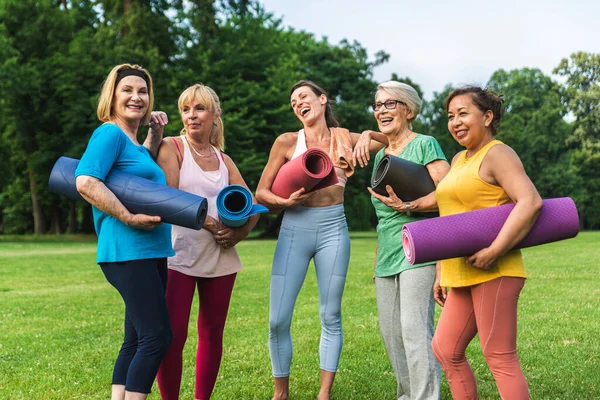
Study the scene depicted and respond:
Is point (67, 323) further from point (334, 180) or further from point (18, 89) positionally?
point (18, 89)

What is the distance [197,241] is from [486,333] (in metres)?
2.16

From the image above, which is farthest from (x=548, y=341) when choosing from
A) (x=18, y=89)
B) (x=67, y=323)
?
(x=18, y=89)

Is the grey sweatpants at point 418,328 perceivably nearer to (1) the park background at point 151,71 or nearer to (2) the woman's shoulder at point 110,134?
(2) the woman's shoulder at point 110,134

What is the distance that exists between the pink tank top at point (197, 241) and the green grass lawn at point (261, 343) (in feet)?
4.45

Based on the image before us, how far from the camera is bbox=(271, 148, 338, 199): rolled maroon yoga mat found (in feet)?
14.8

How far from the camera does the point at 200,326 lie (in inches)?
186

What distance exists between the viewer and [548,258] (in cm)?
1878

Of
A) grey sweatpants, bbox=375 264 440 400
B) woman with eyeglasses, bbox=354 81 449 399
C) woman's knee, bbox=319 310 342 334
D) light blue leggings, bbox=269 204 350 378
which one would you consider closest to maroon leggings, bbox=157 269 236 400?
light blue leggings, bbox=269 204 350 378

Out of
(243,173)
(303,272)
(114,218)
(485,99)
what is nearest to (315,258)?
(303,272)

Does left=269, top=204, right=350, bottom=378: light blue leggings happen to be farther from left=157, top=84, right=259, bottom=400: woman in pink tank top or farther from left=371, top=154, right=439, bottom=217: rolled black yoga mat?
left=371, top=154, right=439, bottom=217: rolled black yoga mat

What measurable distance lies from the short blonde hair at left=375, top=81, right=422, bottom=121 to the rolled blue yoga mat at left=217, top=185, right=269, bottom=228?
1278mm

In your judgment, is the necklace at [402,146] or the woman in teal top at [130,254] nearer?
the woman in teal top at [130,254]

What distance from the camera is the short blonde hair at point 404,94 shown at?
452cm

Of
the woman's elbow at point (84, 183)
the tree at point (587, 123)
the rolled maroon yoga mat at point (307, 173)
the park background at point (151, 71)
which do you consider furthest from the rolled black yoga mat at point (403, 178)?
the tree at point (587, 123)
